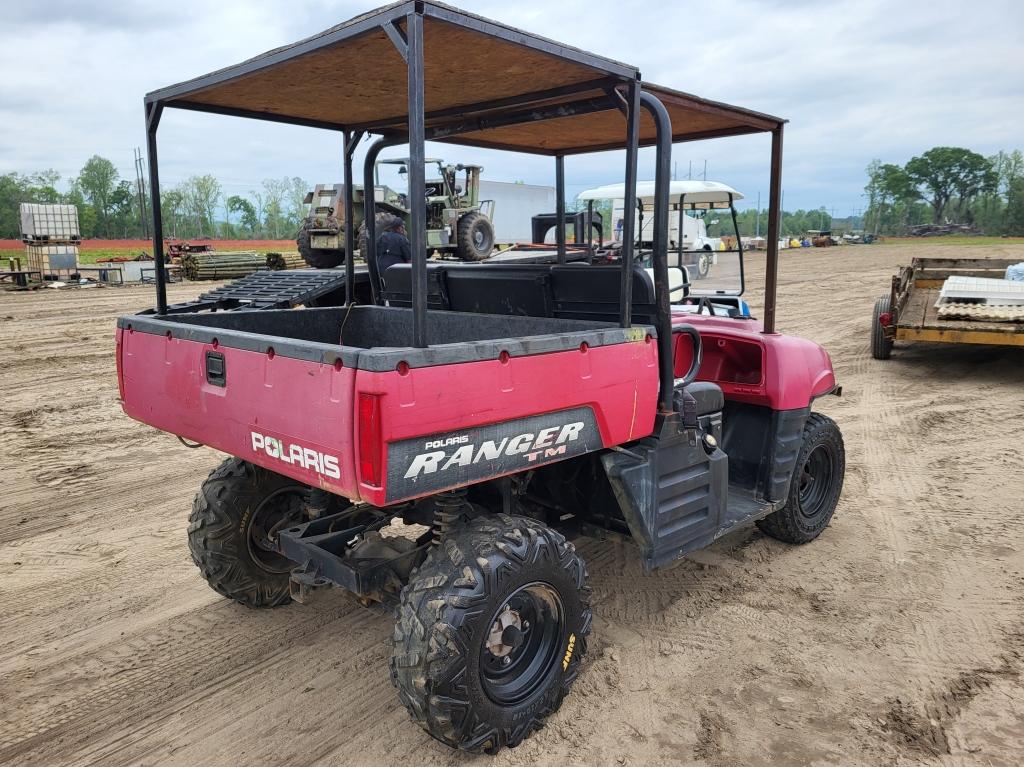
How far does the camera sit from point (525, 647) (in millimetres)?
2992

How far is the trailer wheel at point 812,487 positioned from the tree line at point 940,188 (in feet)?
255

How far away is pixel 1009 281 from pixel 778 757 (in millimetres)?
8911

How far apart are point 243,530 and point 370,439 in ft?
5.55

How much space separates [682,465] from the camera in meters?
3.42

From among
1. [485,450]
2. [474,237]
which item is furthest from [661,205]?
[474,237]

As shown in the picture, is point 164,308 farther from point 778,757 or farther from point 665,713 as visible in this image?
point 778,757

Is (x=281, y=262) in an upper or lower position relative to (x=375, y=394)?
upper

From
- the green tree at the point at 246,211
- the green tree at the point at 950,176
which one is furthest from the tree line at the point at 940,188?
the green tree at the point at 246,211

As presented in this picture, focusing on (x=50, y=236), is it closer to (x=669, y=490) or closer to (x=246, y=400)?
(x=246, y=400)

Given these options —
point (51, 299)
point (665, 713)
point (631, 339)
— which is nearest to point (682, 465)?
point (631, 339)

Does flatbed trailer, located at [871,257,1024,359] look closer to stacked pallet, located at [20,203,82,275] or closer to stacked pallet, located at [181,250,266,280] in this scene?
stacked pallet, located at [181,250,266,280]

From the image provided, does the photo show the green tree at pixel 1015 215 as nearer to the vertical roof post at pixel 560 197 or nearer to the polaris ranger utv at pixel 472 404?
the vertical roof post at pixel 560 197

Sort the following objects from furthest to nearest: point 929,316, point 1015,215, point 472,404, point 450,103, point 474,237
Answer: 1. point 1015,215
2. point 474,237
3. point 929,316
4. point 450,103
5. point 472,404

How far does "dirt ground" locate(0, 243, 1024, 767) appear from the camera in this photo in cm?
287
